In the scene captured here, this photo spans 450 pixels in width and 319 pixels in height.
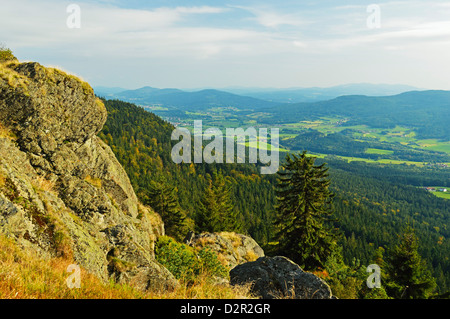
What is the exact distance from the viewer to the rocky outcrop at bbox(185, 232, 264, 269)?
24.6 metres

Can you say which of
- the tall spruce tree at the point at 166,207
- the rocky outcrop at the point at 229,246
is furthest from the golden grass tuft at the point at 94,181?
the tall spruce tree at the point at 166,207

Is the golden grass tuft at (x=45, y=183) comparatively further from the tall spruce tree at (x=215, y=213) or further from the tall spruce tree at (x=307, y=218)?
the tall spruce tree at (x=215, y=213)

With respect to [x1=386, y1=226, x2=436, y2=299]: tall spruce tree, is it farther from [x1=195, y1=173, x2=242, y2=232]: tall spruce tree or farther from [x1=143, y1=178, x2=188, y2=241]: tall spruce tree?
[x1=143, y1=178, x2=188, y2=241]: tall spruce tree

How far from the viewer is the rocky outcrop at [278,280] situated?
438 inches

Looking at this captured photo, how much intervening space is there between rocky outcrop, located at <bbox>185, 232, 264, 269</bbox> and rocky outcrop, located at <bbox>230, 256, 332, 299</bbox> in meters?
10.5

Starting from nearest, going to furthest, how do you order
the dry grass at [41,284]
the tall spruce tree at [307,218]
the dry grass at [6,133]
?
the dry grass at [41,284], the dry grass at [6,133], the tall spruce tree at [307,218]

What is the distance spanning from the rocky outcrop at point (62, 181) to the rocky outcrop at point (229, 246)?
753 cm

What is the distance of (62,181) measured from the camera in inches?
588

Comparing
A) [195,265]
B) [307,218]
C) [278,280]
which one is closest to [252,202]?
[307,218]

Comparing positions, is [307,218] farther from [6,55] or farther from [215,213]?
[6,55]

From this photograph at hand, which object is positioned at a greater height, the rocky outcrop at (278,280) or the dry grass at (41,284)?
the dry grass at (41,284)

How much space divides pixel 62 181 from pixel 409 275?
2921 centimetres
